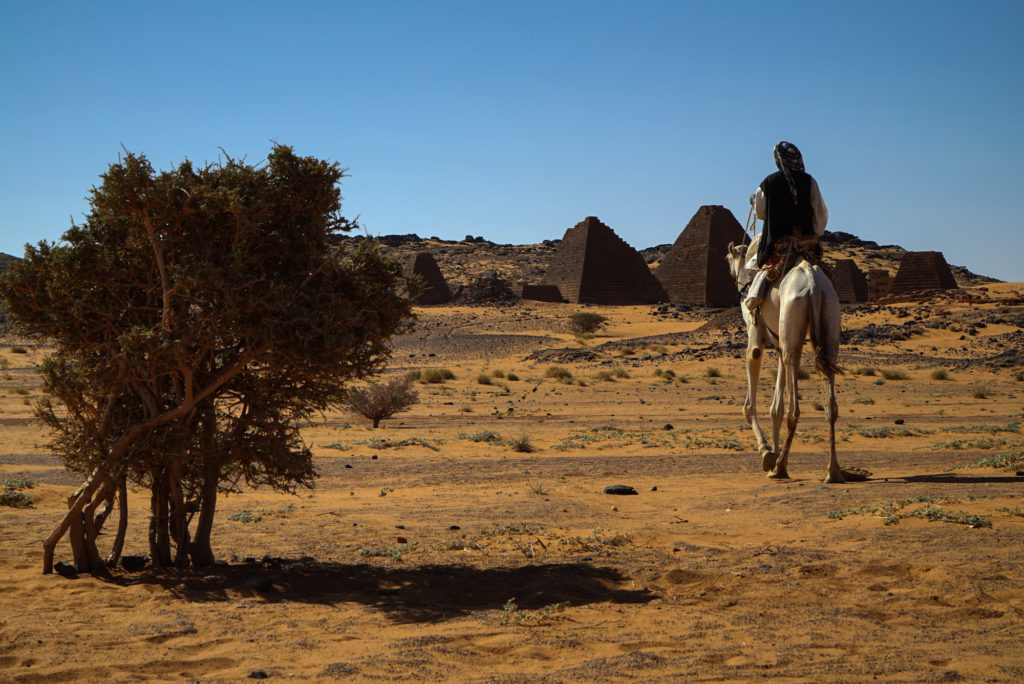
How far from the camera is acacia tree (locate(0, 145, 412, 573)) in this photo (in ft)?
21.9

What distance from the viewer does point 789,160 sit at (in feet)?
36.6

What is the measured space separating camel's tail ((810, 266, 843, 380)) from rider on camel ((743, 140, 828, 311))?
107cm

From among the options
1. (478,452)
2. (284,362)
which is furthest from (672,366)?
(284,362)

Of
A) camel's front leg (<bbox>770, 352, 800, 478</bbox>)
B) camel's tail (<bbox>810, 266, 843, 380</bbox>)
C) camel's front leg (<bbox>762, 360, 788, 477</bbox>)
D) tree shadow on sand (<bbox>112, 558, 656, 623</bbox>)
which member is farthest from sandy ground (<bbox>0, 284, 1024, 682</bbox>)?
camel's tail (<bbox>810, 266, 843, 380</bbox>)

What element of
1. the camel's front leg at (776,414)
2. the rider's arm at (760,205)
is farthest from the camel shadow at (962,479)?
the rider's arm at (760,205)

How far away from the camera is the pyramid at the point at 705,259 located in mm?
58219

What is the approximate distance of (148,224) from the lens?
21.4 ft

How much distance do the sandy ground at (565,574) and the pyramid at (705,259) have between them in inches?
1681

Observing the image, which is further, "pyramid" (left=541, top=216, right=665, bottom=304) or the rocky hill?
the rocky hill

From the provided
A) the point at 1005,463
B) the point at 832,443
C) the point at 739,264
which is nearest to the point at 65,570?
the point at 832,443

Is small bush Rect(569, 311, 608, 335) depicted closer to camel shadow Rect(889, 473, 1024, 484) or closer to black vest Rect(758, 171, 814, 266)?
black vest Rect(758, 171, 814, 266)

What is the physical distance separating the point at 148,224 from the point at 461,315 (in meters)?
54.0

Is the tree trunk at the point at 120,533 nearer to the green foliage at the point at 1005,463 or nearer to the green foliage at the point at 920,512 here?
the green foliage at the point at 920,512

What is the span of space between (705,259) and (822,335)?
4980 cm
